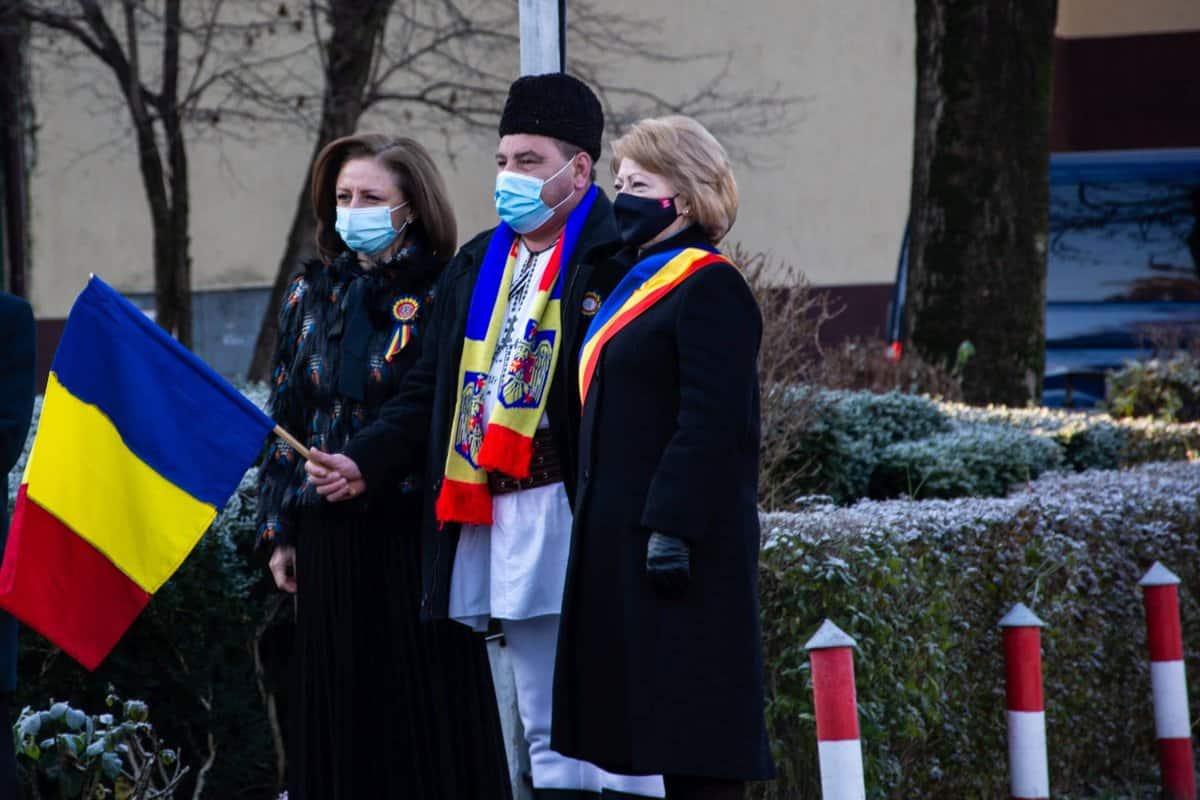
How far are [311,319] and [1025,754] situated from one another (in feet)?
8.05

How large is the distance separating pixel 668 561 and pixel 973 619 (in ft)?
6.98

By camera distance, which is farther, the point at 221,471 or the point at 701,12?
the point at 701,12

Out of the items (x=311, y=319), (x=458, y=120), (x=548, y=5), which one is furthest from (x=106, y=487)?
(x=458, y=120)

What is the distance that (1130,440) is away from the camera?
9.72 m

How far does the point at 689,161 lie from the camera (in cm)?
426

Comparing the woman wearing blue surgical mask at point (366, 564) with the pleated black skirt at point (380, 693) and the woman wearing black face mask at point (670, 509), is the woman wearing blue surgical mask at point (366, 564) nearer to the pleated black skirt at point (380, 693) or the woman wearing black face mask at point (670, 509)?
the pleated black skirt at point (380, 693)

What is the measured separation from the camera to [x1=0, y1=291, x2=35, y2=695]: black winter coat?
Answer: 3.82 m

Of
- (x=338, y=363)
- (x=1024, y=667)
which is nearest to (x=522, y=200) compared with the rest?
(x=338, y=363)

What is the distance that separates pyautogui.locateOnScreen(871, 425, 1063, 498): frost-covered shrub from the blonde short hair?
4.03 m

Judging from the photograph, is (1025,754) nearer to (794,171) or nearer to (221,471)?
(221,471)

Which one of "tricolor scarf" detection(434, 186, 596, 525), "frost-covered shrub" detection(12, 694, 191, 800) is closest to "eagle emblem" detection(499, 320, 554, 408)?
"tricolor scarf" detection(434, 186, 596, 525)

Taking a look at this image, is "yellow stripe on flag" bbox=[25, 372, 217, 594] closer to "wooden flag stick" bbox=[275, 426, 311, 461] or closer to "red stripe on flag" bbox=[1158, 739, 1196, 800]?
"wooden flag stick" bbox=[275, 426, 311, 461]

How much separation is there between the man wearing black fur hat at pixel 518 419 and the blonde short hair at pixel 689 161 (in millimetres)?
335

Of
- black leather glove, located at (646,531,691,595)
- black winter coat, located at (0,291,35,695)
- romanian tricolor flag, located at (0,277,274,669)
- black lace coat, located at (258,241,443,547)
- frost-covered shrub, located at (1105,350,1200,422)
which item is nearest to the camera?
black winter coat, located at (0,291,35,695)
